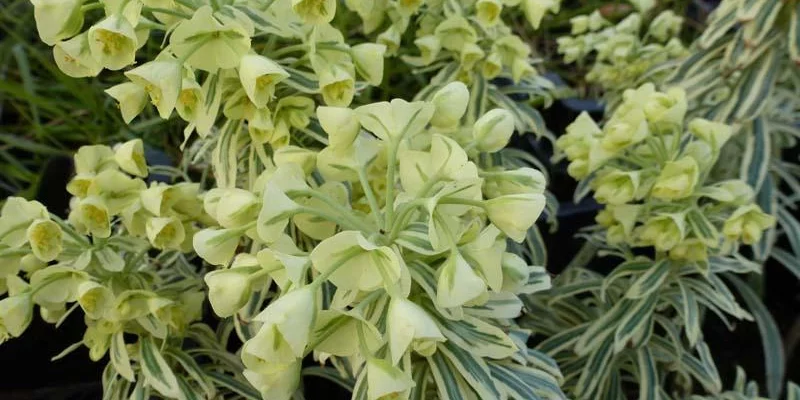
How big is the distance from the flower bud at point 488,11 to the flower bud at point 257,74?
36 cm

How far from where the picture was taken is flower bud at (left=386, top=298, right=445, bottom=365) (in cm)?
57

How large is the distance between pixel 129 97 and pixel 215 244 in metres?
0.18

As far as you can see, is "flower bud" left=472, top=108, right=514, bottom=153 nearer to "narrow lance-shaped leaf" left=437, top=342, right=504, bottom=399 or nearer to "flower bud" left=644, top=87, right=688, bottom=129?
"narrow lance-shaped leaf" left=437, top=342, right=504, bottom=399

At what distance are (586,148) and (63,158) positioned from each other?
81 centimetres

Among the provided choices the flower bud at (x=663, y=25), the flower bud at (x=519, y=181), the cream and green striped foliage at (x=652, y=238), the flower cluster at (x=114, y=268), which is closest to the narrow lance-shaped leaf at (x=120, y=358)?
the flower cluster at (x=114, y=268)

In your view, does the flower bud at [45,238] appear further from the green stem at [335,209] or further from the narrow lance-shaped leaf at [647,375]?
the narrow lance-shaped leaf at [647,375]

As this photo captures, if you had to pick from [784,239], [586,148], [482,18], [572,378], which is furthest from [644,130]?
[784,239]

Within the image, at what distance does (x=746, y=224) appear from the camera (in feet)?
3.18

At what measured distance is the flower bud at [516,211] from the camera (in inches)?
24.2

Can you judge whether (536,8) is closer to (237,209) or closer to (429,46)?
(429,46)

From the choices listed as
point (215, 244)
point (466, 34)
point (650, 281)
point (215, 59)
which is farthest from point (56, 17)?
point (650, 281)

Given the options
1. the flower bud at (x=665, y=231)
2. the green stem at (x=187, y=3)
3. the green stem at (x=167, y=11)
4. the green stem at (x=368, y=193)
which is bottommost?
the flower bud at (x=665, y=231)

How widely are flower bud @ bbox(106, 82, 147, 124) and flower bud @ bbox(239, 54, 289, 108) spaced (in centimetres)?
10

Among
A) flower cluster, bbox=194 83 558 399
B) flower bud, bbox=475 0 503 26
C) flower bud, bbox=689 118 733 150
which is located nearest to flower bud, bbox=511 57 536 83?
flower bud, bbox=475 0 503 26
